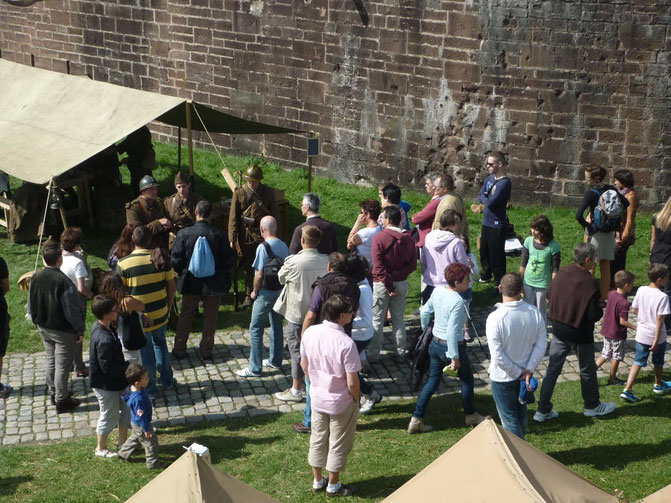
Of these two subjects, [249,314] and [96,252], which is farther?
[96,252]

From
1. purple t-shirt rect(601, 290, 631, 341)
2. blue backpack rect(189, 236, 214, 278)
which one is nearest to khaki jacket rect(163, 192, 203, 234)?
blue backpack rect(189, 236, 214, 278)

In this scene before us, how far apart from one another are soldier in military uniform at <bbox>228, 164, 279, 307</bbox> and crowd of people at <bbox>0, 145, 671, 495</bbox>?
17 mm

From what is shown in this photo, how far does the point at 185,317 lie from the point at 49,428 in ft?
5.81

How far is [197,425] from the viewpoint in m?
8.20

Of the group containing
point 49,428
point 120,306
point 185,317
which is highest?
point 120,306

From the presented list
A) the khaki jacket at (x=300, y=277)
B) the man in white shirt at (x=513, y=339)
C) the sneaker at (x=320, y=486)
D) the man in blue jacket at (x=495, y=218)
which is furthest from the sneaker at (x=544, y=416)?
the man in blue jacket at (x=495, y=218)

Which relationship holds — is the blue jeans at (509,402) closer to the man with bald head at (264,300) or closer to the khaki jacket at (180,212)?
the man with bald head at (264,300)

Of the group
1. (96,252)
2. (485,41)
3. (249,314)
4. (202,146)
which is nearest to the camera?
(249,314)

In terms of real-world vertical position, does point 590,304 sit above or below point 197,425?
above

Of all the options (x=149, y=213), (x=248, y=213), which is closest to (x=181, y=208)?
(x=149, y=213)

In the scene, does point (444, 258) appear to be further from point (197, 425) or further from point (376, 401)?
point (197, 425)

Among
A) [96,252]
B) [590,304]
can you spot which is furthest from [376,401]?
[96,252]

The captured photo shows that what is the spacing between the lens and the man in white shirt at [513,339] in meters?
6.83

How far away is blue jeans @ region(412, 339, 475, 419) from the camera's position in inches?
293
